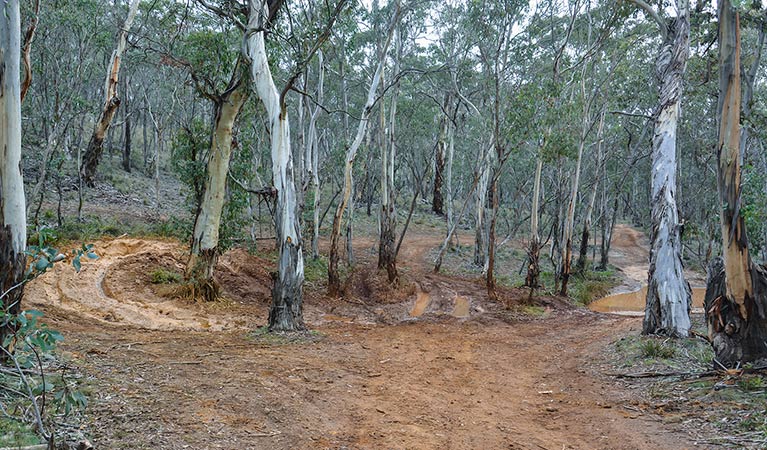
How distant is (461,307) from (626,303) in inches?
320

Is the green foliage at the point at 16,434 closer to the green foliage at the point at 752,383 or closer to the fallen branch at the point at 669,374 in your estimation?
the green foliage at the point at 752,383

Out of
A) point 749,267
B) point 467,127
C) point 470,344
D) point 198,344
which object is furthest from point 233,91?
point 467,127

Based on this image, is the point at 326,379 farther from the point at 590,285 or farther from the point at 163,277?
the point at 590,285

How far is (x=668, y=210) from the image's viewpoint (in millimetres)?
8430

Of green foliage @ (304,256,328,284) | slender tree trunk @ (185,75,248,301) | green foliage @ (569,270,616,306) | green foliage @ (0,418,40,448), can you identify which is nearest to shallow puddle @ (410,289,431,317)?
green foliage @ (304,256,328,284)

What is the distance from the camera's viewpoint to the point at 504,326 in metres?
11.1

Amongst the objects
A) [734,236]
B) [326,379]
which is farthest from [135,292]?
[734,236]

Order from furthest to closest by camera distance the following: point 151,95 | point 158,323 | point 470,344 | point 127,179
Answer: point 151,95
point 127,179
point 470,344
point 158,323

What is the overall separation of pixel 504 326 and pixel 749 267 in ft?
19.7

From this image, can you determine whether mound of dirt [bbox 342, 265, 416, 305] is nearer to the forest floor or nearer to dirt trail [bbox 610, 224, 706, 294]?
the forest floor

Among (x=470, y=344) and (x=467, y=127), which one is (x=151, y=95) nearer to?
(x=467, y=127)

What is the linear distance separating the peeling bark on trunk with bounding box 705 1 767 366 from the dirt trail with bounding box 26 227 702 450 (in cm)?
140

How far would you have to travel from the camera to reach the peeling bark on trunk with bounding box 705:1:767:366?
5.47 metres

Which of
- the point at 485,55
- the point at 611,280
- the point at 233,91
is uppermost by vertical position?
the point at 485,55
